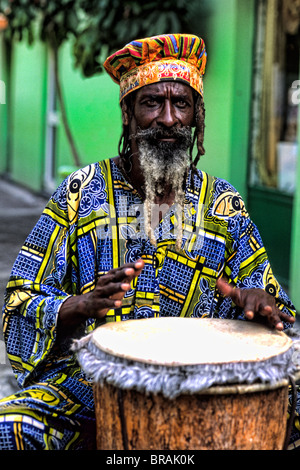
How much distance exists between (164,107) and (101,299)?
86 centimetres

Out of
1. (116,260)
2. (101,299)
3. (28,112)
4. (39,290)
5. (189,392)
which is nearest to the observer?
(189,392)

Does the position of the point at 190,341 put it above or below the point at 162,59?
below

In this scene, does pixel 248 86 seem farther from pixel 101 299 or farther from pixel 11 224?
pixel 101 299

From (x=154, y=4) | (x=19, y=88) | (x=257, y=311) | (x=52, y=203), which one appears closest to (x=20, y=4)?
(x=154, y=4)

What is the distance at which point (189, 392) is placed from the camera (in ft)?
6.42

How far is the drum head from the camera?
2.02m

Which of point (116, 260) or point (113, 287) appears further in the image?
point (116, 260)

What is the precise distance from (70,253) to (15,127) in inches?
458

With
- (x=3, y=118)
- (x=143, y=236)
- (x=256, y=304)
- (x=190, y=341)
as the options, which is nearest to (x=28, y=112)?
(x=3, y=118)

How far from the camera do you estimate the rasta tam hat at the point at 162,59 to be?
282 cm

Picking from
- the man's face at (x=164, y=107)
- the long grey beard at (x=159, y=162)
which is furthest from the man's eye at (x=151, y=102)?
the long grey beard at (x=159, y=162)

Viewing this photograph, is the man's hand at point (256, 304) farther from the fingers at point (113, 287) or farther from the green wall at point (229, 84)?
the green wall at point (229, 84)

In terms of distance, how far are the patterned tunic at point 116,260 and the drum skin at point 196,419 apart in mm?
540

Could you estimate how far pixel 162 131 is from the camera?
281 cm
